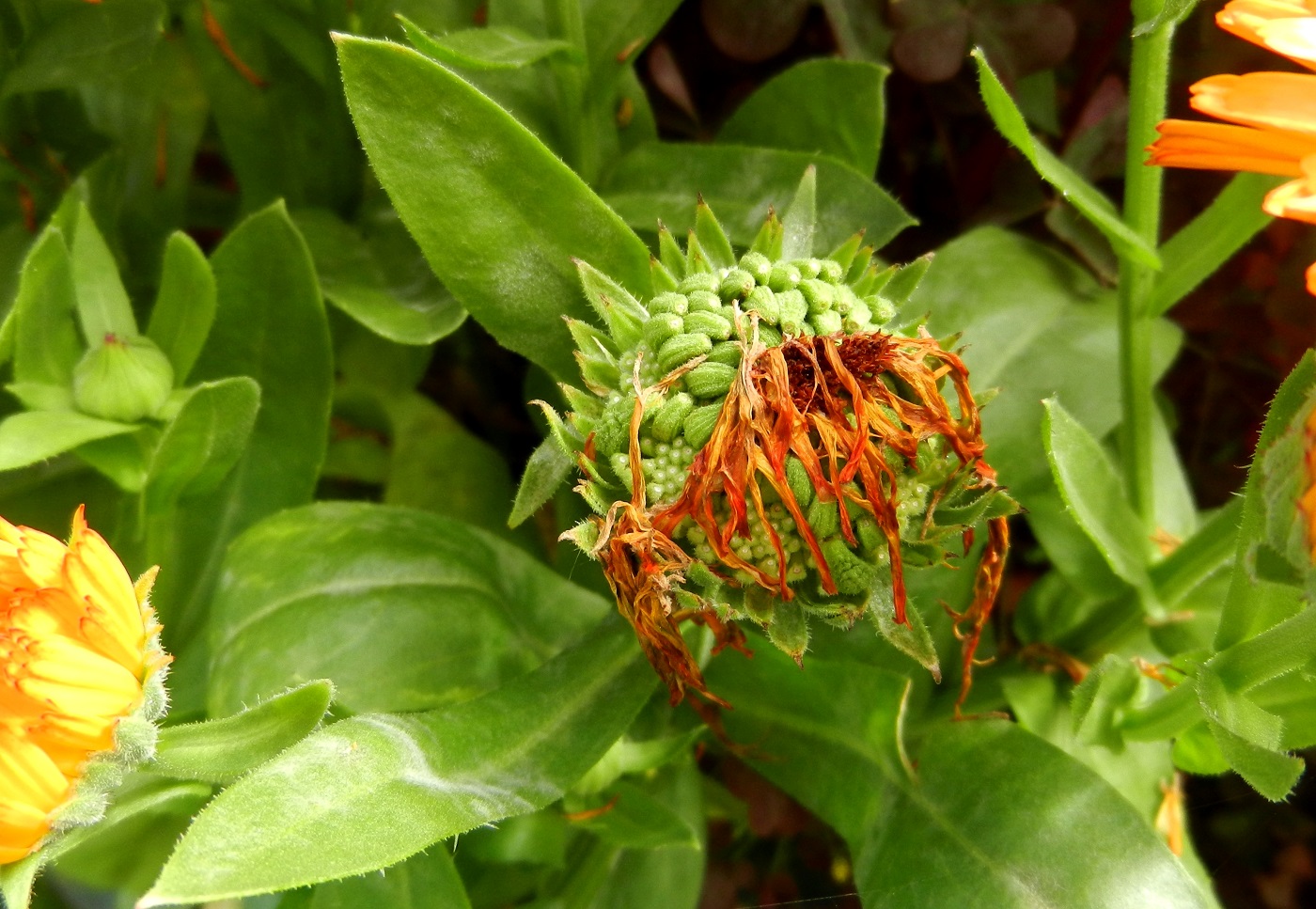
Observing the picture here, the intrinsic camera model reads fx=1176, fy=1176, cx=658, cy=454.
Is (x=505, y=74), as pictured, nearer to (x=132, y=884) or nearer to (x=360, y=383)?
(x=360, y=383)

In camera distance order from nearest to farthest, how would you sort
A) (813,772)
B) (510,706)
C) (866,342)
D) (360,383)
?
1. (866,342)
2. (510,706)
3. (813,772)
4. (360,383)

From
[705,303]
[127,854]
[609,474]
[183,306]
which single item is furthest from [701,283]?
[127,854]

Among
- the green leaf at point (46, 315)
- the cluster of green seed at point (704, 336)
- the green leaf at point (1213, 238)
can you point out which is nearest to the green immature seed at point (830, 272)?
the cluster of green seed at point (704, 336)

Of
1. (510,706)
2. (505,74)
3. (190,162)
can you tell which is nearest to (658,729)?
(510,706)

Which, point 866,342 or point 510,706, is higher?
point 866,342

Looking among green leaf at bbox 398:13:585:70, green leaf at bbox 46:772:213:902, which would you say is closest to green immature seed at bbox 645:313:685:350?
green leaf at bbox 398:13:585:70

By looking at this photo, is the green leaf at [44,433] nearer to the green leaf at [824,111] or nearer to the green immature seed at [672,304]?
the green immature seed at [672,304]

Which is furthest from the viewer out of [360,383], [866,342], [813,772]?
[360,383]
